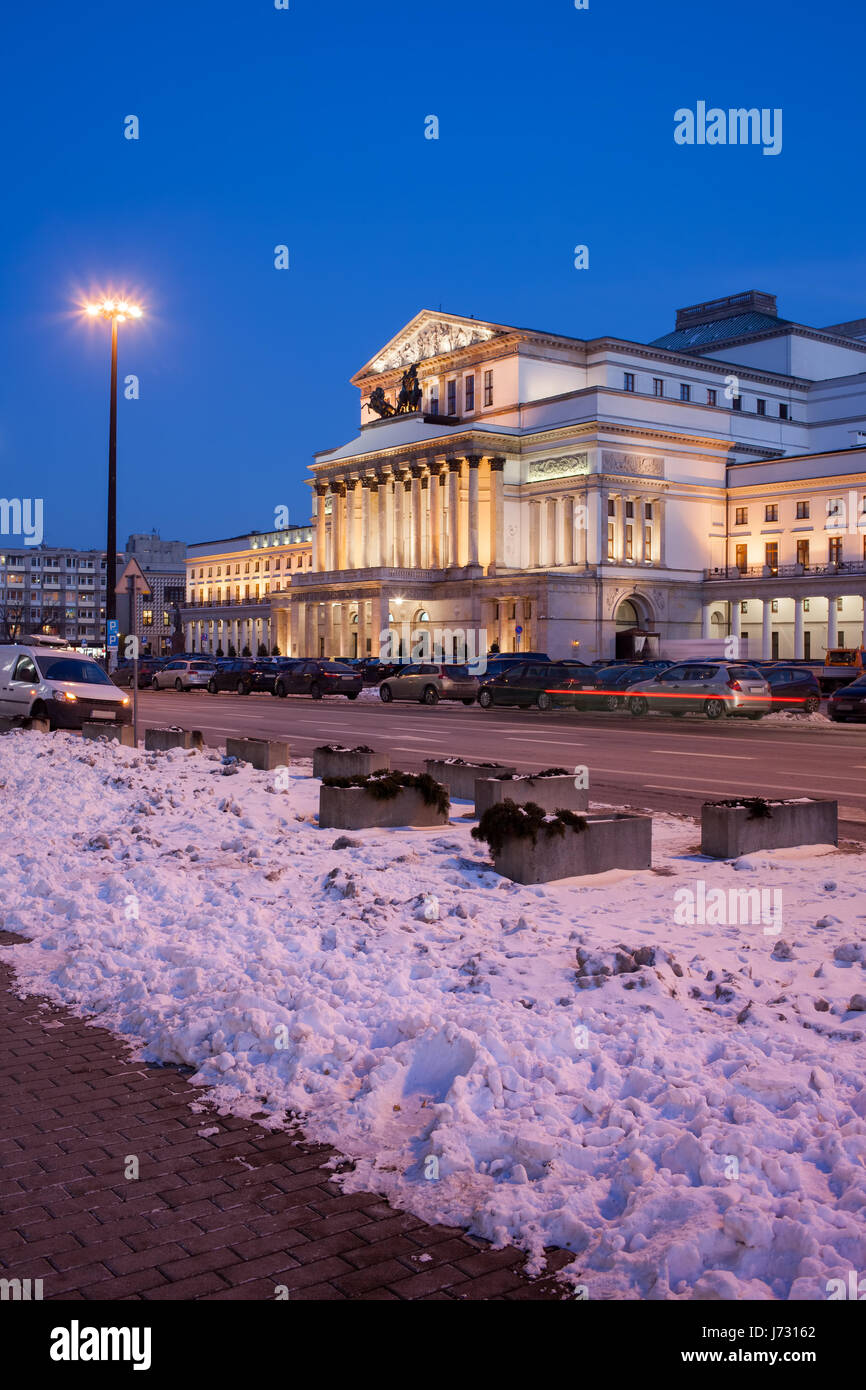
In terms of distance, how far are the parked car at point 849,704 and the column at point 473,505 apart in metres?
57.4

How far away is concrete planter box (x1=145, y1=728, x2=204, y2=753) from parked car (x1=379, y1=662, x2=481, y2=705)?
24.0 metres

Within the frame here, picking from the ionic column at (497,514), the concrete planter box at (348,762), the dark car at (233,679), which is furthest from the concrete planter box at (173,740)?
the ionic column at (497,514)

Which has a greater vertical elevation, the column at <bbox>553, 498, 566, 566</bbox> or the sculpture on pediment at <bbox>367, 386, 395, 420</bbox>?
the sculpture on pediment at <bbox>367, 386, 395, 420</bbox>

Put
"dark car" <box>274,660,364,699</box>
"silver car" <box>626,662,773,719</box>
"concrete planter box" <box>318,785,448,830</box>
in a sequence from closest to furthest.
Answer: "concrete planter box" <box>318,785,448,830</box> → "silver car" <box>626,662,773,719</box> → "dark car" <box>274,660,364,699</box>

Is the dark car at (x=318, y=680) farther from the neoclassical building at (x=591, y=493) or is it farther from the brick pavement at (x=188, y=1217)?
the brick pavement at (x=188, y=1217)

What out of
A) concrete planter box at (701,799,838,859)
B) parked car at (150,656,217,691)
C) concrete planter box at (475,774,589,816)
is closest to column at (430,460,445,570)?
parked car at (150,656,217,691)

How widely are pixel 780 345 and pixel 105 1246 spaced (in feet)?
354

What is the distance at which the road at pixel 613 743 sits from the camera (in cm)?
1580

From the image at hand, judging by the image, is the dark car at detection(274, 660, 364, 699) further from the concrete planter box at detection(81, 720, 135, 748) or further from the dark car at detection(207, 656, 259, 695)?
the concrete planter box at detection(81, 720, 135, 748)

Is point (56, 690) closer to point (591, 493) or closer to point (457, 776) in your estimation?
point (457, 776)

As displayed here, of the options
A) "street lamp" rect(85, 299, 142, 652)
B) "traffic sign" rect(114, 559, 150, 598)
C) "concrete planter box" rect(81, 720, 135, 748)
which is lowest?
"concrete planter box" rect(81, 720, 135, 748)

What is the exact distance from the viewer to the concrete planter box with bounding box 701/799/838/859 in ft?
32.2

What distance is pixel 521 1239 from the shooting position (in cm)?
387
